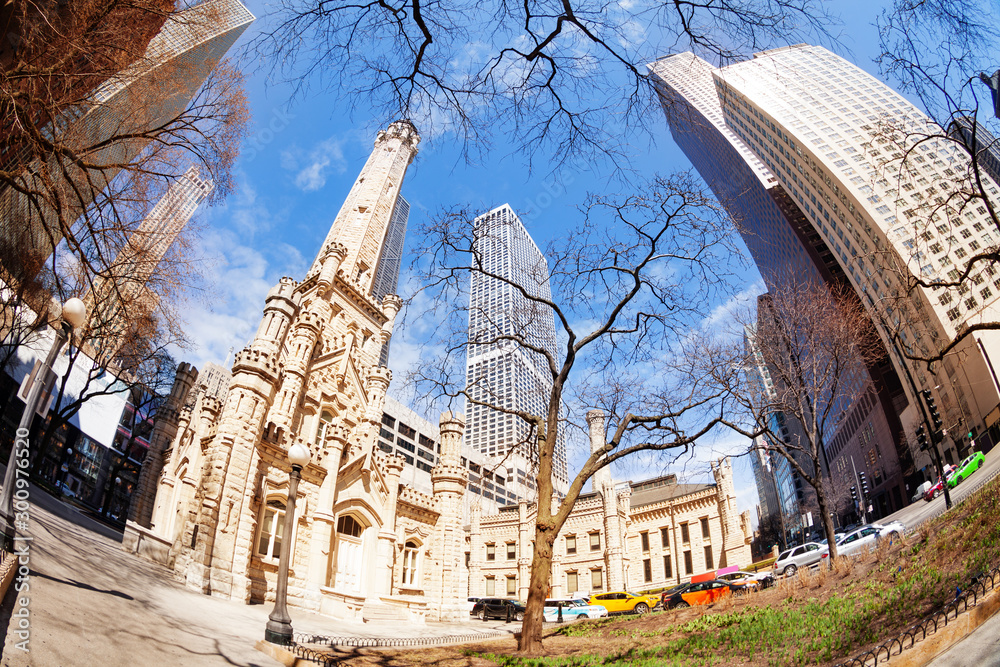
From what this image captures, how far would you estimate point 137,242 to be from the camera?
352 inches

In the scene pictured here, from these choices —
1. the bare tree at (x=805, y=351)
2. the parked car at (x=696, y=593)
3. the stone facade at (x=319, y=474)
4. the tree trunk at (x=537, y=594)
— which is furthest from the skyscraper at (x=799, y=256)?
the tree trunk at (x=537, y=594)

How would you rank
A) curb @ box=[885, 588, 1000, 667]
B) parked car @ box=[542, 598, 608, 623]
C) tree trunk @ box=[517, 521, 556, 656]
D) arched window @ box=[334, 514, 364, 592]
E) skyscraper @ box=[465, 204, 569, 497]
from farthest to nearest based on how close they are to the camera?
1. parked car @ box=[542, 598, 608, 623]
2. arched window @ box=[334, 514, 364, 592]
3. skyscraper @ box=[465, 204, 569, 497]
4. tree trunk @ box=[517, 521, 556, 656]
5. curb @ box=[885, 588, 1000, 667]

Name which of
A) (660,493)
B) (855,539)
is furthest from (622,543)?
(855,539)

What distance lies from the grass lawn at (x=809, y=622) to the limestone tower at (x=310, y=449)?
960 cm

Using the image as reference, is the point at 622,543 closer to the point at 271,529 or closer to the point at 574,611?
the point at 574,611

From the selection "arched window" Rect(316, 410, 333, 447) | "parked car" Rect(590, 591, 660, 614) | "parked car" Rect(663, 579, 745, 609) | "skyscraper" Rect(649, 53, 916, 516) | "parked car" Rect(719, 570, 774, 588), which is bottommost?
"parked car" Rect(590, 591, 660, 614)

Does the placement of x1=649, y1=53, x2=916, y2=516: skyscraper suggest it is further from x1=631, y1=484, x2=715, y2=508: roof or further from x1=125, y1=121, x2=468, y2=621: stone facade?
x1=125, y1=121, x2=468, y2=621: stone facade

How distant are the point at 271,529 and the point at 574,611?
16.1 meters

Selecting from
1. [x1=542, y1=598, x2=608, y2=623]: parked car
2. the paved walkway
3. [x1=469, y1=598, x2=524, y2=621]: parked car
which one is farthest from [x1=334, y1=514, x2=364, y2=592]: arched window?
[x1=542, y1=598, x2=608, y2=623]: parked car

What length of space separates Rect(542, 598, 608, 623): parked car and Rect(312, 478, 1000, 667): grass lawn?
46.4ft

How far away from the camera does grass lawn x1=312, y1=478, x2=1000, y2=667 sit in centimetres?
761

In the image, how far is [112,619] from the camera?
732 cm

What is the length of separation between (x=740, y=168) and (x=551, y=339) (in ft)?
285

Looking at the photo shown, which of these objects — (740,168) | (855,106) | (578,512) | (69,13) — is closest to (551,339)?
(69,13)
